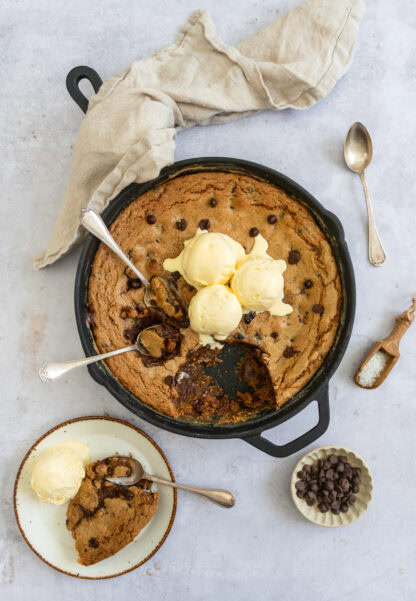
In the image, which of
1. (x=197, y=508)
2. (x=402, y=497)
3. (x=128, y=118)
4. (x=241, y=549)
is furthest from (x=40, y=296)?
(x=402, y=497)

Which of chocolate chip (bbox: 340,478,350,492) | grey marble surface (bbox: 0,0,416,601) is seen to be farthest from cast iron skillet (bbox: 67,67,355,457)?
chocolate chip (bbox: 340,478,350,492)

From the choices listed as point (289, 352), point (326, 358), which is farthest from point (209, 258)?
point (326, 358)

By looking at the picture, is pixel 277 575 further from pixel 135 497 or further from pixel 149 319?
pixel 149 319

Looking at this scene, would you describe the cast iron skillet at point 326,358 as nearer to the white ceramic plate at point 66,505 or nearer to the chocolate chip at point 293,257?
the chocolate chip at point 293,257

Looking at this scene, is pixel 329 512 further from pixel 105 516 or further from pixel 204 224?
pixel 204 224

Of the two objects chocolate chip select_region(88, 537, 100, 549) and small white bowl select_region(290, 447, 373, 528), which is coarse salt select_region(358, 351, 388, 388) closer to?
small white bowl select_region(290, 447, 373, 528)

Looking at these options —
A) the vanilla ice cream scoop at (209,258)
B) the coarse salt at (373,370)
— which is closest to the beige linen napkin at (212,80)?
the vanilla ice cream scoop at (209,258)

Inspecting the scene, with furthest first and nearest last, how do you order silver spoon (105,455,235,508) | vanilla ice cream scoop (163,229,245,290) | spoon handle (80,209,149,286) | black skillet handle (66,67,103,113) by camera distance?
silver spoon (105,455,235,508)
black skillet handle (66,67,103,113)
vanilla ice cream scoop (163,229,245,290)
spoon handle (80,209,149,286)
